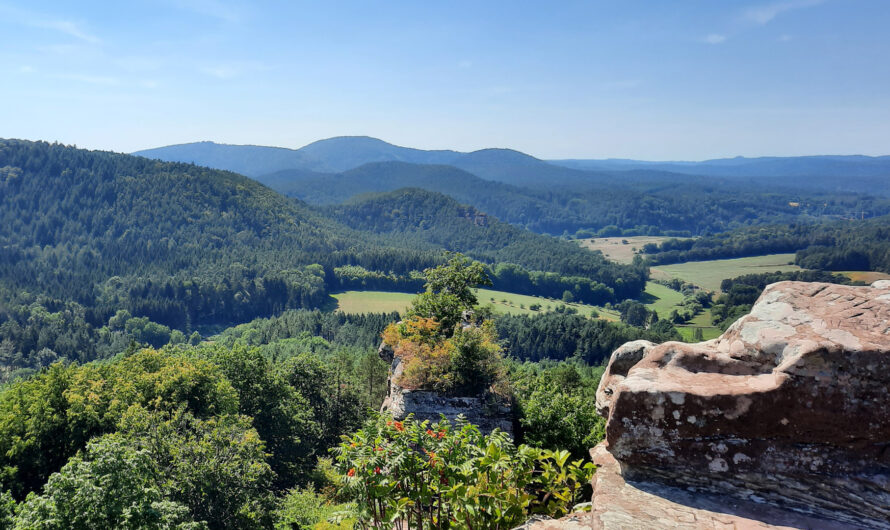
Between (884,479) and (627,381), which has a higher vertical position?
(627,381)

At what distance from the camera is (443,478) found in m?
9.90

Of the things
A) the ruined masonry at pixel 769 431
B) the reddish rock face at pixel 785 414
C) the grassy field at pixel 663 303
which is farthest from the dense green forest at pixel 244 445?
the grassy field at pixel 663 303

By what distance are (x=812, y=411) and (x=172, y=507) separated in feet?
63.2

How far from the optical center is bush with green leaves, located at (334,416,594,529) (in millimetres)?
9234

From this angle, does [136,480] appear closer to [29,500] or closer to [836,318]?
[29,500]

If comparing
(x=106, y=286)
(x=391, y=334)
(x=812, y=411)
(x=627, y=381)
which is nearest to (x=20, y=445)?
(x=391, y=334)

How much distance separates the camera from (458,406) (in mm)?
23109

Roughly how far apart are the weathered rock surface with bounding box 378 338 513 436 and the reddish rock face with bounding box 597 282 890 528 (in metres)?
14.8

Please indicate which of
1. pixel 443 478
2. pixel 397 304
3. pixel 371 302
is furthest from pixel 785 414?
pixel 371 302

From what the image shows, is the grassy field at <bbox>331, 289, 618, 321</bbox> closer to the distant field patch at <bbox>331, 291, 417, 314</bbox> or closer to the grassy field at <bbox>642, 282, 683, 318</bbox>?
the distant field patch at <bbox>331, 291, 417, 314</bbox>

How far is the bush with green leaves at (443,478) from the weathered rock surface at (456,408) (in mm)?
12557

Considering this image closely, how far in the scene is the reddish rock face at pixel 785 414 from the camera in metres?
7.46

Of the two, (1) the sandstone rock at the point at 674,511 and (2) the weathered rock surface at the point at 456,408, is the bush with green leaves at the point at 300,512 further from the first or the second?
(1) the sandstone rock at the point at 674,511

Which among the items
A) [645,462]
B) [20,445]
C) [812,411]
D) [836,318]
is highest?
[836,318]
